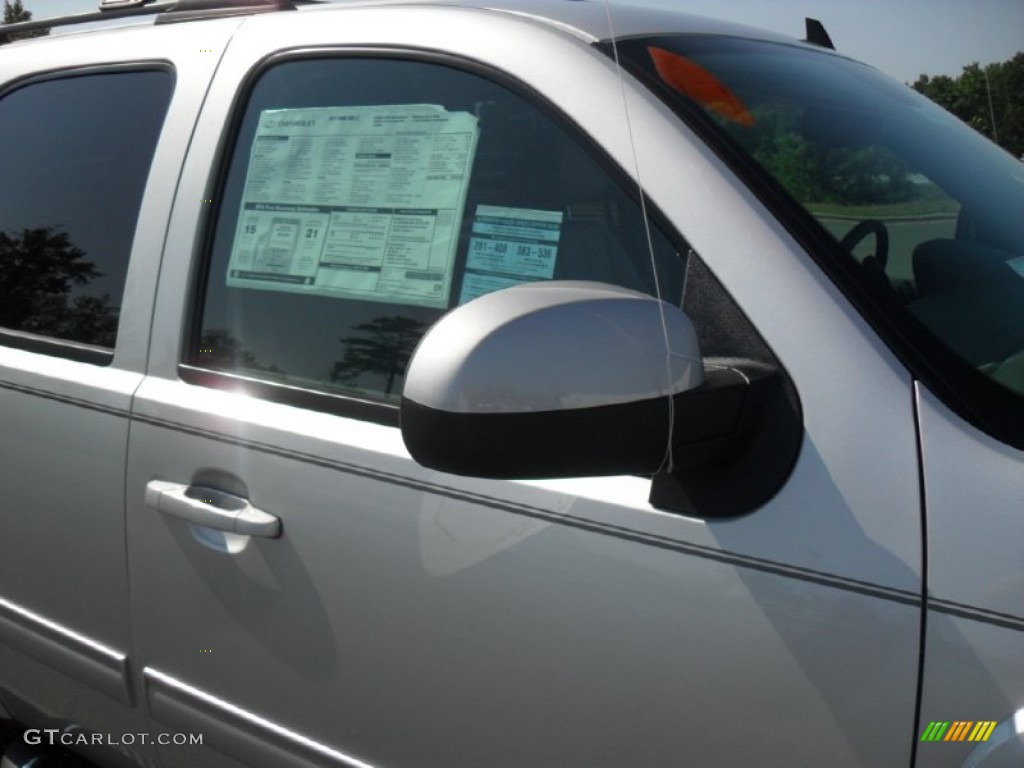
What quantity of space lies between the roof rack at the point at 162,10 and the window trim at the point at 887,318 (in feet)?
3.59

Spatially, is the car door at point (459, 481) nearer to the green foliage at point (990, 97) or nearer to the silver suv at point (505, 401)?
the silver suv at point (505, 401)

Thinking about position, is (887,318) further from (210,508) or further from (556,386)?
(210,508)

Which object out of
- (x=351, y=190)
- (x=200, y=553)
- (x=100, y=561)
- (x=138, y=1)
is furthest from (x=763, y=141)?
(x=138, y=1)

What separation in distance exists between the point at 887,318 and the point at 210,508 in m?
1.11

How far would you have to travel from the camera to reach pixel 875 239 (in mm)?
1720

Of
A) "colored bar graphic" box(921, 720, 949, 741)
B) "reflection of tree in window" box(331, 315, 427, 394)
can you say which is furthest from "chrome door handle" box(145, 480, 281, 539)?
"colored bar graphic" box(921, 720, 949, 741)

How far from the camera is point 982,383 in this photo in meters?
1.36

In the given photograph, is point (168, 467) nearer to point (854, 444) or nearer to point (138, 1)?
point (854, 444)

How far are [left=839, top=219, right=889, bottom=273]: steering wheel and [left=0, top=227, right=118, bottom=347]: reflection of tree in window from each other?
1.37m

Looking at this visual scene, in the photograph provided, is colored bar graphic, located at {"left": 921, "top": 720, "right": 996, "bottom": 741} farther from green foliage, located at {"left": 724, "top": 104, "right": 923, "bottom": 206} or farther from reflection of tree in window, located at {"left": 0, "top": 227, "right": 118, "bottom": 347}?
reflection of tree in window, located at {"left": 0, "top": 227, "right": 118, "bottom": 347}

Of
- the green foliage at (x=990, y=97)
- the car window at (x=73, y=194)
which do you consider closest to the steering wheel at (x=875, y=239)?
the green foliage at (x=990, y=97)

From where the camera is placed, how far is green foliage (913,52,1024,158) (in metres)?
2.50

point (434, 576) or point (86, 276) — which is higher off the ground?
point (86, 276)

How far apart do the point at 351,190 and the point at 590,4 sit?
0.50 metres
